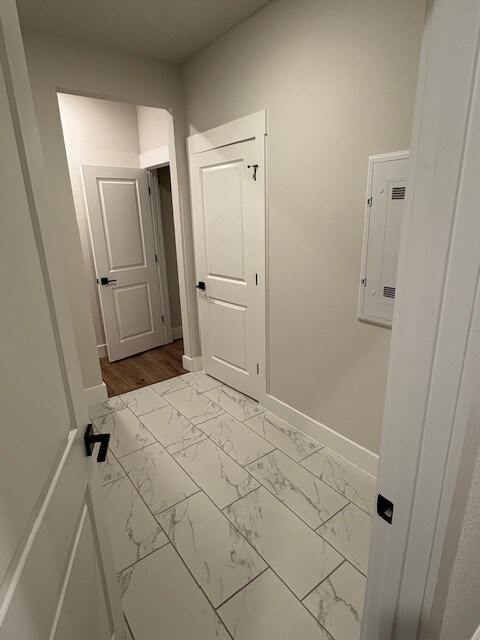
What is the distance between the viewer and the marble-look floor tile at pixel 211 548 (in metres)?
1.55

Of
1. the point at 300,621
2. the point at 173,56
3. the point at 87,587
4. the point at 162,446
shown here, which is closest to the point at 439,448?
the point at 87,587

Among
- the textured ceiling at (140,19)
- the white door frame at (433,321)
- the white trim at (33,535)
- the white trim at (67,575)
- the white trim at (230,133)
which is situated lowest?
the white trim at (67,575)

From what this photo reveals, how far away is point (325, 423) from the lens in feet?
7.90

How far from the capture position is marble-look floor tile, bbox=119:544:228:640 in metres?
1.38

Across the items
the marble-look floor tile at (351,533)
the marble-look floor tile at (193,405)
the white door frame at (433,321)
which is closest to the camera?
the white door frame at (433,321)

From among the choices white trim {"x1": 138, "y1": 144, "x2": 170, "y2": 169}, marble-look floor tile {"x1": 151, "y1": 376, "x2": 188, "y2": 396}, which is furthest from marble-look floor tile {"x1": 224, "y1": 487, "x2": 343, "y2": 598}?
white trim {"x1": 138, "y1": 144, "x2": 170, "y2": 169}

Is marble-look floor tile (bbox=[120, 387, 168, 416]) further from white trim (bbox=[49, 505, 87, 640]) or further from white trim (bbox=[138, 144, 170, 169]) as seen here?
white trim (bbox=[138, 144, 170, 169])

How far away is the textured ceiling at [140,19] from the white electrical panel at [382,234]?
134 centimetres

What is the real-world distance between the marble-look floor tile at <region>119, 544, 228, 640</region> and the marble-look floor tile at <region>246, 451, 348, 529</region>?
0.66 metres

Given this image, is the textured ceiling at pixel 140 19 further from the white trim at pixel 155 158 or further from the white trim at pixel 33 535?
Result: the white trim at pixel 33 535

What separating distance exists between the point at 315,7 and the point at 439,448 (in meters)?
2.27

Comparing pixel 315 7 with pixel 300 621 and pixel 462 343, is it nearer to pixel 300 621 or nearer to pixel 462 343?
pixel 462 343

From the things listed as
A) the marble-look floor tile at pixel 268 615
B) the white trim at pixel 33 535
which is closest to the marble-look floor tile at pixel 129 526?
the marble-look floor tile at pixel 268 615

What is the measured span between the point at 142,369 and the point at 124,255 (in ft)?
4.14
